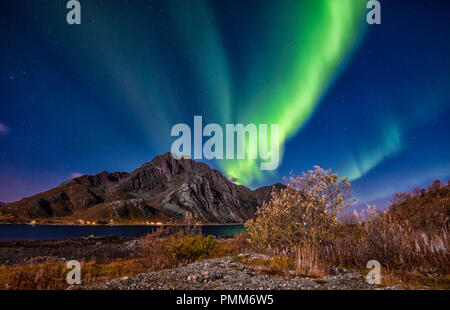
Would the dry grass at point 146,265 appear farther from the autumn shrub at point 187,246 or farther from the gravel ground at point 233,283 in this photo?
the gravel ground at point 233,283

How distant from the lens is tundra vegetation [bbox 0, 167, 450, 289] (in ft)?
39.9

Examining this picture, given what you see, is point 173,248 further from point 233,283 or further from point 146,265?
point 233,283

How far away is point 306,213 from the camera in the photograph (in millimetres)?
16219

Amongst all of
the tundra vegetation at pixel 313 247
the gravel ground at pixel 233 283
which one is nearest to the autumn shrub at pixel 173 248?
the tundra vegetation at pixel 313 247

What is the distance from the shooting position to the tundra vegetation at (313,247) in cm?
1215

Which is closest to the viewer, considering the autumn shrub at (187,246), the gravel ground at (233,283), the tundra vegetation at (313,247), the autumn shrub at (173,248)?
the gravel ground at (233,283)

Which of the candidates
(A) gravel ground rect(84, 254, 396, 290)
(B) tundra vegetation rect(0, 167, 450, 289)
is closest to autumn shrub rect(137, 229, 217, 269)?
(B) tundra vegetation rect(0, 167, 450, 289)

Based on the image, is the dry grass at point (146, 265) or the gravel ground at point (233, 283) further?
the dry grass at point (146, 265)

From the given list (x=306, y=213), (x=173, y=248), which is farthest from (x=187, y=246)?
(x=306, y=213)

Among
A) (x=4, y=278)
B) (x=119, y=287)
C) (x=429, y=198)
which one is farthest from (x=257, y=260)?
(x=429, y=198)

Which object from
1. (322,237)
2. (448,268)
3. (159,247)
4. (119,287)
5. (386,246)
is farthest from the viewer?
(159,247)
